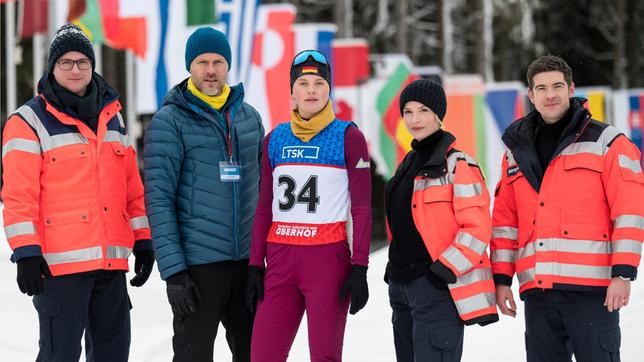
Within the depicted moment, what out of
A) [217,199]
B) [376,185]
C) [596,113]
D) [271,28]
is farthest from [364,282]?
[596,113]

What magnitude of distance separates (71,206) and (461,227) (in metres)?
1.59

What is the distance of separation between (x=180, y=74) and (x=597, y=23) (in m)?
28.7

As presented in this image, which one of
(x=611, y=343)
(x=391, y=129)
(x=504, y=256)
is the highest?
(x=391, y=129)

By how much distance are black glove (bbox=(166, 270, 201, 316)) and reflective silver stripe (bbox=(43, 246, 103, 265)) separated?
34 cm

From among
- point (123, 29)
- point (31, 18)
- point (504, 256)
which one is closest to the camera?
point (504, 256)

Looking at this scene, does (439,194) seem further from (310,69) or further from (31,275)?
(31,275)

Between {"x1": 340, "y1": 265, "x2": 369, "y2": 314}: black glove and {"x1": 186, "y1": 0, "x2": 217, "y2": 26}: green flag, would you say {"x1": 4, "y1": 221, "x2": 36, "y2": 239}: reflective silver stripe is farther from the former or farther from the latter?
{"x1": 186, "y1": 0, "x2": 217, "y2": 26}: green flag

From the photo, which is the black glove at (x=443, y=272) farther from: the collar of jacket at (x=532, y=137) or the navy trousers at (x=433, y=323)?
the collar of jacket at (x=532, y=137)

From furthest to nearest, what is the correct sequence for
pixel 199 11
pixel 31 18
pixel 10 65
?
1. pixel 31 18
2. pixel 10 65
3. pixel 199 11

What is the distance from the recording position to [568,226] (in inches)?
159

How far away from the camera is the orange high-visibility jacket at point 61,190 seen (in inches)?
159

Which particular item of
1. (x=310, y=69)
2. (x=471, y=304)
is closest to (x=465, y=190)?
(x=471, y=304)

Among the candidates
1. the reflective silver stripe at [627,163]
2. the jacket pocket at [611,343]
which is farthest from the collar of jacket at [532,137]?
the jacket pocket at [611,343]

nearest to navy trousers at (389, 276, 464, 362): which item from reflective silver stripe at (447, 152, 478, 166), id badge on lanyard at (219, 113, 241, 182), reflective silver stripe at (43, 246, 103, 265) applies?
reflective silver stripe at (447, 152, 478, 166)
